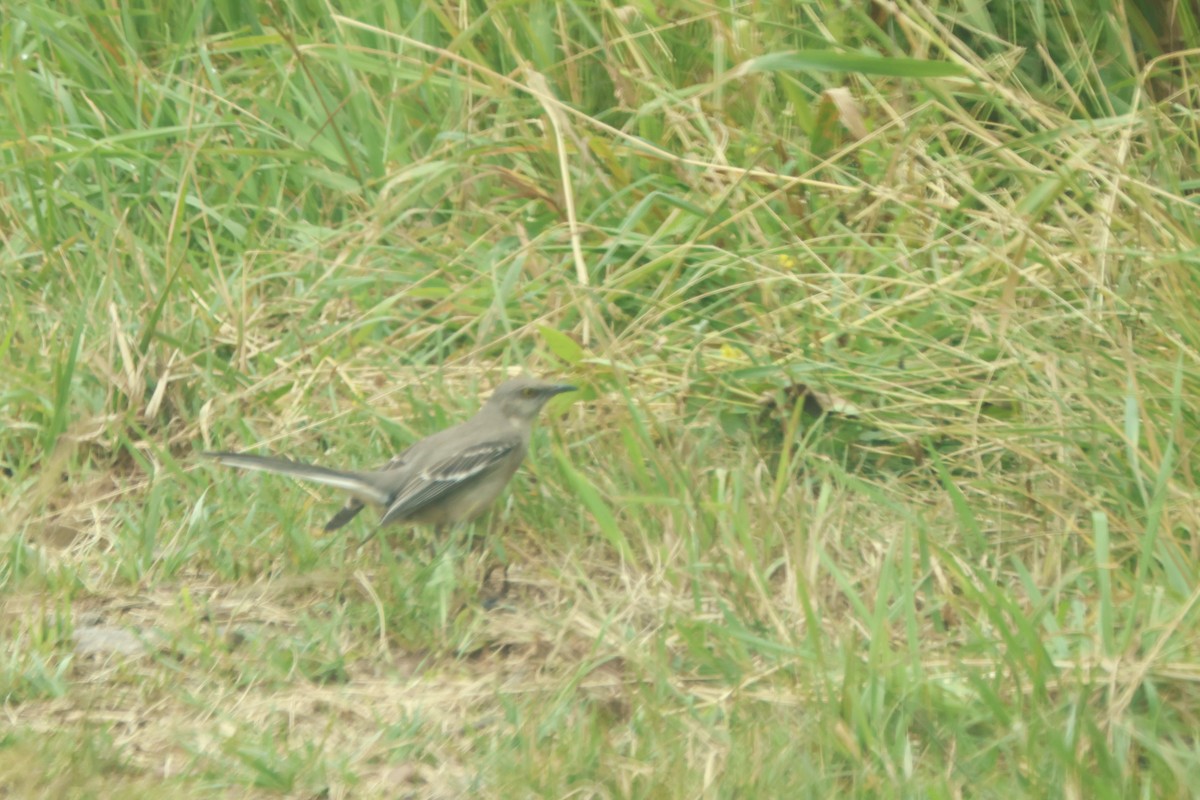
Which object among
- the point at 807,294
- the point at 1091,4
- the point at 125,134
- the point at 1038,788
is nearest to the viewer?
the point at 1038,788

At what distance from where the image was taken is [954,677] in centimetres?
417

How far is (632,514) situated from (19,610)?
1765 millimetres

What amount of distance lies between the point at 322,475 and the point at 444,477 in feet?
1.22

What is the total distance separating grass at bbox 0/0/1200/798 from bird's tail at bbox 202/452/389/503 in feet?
0.41

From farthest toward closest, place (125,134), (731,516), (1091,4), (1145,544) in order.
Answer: (125,134), (1091,4), (731,516), (1145,544)

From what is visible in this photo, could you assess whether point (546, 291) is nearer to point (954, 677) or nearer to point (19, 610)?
point (19, 610)

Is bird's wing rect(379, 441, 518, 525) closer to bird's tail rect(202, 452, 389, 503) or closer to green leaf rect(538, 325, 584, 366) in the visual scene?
bird's tail rect(202, 452, 389, 503)

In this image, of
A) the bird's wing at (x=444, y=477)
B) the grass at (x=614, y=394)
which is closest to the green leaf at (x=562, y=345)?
the grass at (x=614, y=394)

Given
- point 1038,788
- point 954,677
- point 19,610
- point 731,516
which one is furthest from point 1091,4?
point 19,610

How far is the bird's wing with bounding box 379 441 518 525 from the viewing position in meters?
5.32

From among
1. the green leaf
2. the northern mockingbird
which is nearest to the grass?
the green leaf

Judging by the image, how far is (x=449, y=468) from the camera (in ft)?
17.7

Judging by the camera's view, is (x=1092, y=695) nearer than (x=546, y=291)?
Yes

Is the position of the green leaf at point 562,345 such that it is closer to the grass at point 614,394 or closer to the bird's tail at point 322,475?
the grass at point 614,394
